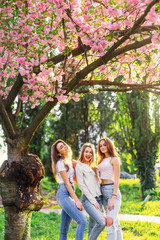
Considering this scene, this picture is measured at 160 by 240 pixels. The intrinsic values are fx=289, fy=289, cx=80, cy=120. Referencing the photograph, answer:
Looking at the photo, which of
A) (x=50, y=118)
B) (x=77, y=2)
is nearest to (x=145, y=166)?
(x=50, y=118)

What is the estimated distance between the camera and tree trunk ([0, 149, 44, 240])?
179 inches

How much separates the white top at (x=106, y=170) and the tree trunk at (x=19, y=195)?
1.16 metres

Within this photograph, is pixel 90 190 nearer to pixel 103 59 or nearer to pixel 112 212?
pixel 112 212

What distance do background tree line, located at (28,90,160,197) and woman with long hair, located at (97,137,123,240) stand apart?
8.59 m

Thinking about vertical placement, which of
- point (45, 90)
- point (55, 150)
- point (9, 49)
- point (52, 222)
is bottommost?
point (52, 222)

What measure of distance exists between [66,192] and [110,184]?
0.62m

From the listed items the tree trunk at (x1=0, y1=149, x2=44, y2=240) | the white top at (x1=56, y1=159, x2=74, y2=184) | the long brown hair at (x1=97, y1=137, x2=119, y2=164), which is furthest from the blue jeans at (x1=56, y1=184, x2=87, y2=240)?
the tree trunk at (x1=0, y1=149, x2=44, y2=240)

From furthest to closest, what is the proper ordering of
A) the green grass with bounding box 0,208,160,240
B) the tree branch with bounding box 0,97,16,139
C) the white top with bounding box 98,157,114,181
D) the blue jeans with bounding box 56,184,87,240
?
the green grass with bounding box 0,208,160,240, the tree branch with bounding box 0,97,16,139, the white top with bounding box 98,157,114,181, the blue jeans with bounding box 56,184,87,240

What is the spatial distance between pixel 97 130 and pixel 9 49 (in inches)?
369

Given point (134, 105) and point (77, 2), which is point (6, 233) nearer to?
point (77, 2)

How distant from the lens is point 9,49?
4941 millimetres

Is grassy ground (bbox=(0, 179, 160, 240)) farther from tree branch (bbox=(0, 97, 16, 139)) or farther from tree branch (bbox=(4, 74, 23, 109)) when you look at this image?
tree branch (bbox=(4, 74, 23, 109))

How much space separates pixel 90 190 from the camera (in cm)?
384

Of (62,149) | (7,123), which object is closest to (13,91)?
(7,123)
